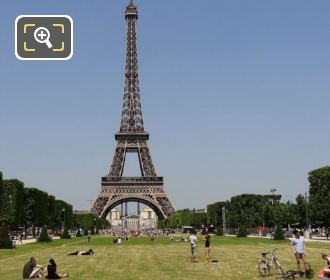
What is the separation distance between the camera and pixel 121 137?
495 feet

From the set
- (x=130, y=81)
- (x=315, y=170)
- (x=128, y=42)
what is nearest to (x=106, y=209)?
(x=130, y=81)

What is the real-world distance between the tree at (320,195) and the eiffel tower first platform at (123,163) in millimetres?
63538

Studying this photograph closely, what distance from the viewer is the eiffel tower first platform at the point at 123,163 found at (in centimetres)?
14725

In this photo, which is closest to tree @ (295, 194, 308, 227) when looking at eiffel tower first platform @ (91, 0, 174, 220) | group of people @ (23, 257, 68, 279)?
eiffel tower first platform @ (91, 0, 174, 220)

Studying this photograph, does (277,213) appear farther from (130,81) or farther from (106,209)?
(130,81)

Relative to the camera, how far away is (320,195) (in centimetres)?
8312

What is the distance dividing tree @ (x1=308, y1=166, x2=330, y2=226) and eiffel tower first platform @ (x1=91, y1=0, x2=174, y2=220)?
63.5m

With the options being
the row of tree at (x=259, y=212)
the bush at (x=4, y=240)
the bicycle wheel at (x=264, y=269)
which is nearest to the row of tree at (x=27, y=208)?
the bush at (x=4, y=240)

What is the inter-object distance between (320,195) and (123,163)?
3006 inches

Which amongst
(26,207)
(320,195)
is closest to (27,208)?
(26,207)

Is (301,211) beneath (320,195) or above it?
beneath

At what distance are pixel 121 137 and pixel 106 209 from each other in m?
19.8

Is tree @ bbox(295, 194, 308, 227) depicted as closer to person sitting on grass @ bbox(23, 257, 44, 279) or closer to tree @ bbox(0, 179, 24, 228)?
tree @ bbox(0, 179, 24, 228)

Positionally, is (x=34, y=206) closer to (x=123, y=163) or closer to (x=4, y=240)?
(x=4, y=240)
